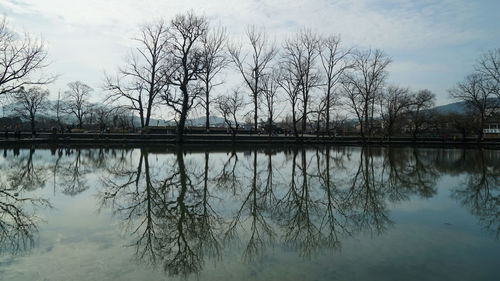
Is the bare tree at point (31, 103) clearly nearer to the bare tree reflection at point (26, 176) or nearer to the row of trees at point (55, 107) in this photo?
the row of trees at point (55, 107)

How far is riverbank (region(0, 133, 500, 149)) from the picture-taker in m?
31.6

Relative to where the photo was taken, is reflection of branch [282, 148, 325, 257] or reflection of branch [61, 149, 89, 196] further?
reflection of branch [61, 149, 89, 196]

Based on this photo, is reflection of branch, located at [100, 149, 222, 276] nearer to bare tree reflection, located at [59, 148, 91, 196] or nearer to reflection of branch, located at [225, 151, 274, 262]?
reflection of branch, located at [225, 151, 274, 262]

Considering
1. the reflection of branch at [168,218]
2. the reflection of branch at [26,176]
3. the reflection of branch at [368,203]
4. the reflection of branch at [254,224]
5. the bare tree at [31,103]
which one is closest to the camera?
the reflection of branch at [168,218]

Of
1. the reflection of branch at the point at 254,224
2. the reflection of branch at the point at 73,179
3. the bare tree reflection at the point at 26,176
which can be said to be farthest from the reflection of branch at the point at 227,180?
the bare tree reflection at the point at 26,176

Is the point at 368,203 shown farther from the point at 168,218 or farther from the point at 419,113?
the point at 419,113

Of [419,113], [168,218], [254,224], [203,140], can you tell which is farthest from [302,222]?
[419,113]

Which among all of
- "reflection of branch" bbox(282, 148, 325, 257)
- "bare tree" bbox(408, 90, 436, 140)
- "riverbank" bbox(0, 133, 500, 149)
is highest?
"bare tree" bbox(408, 90, 436, 140)

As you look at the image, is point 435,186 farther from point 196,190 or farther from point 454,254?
point 196,190

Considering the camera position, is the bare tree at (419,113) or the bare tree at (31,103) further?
the bare tree at (31,103)

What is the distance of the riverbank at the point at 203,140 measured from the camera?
31594 millimetres

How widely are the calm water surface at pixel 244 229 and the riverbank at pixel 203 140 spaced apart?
22.1m

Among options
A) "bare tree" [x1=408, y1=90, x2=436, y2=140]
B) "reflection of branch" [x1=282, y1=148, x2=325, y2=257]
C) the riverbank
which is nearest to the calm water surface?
"reflection of branch" [x1=282, y1=148, x2=325, y2=257]

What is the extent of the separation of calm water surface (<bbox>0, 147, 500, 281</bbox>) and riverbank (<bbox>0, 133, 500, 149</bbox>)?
22076 mm
